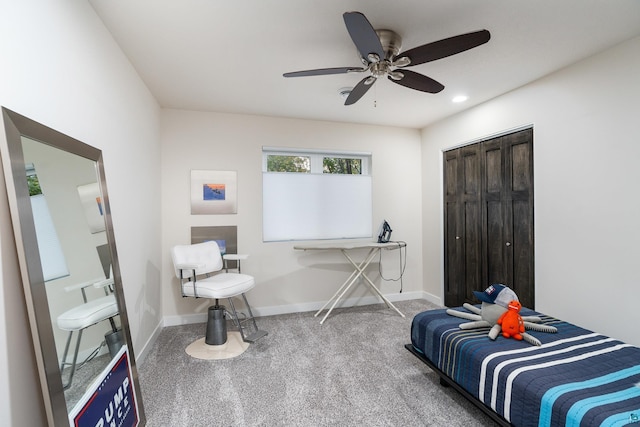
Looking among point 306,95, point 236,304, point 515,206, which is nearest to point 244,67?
point 306,95

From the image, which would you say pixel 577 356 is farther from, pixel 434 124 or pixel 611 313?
→ pixel 434 124

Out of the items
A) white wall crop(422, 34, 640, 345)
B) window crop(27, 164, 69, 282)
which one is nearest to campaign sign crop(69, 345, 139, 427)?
window crop(27, 164, 69, 282)

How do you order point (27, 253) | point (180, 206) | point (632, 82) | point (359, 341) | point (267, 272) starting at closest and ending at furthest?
point (27, 253) < point (632, 82) < point (359, 341) < point (180, 206) < point (267, 272)

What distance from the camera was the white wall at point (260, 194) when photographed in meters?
3.45

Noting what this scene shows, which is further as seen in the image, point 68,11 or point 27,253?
point 68,11

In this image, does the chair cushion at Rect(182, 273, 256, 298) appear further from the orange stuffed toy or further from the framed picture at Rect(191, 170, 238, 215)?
the orange stuffed toy

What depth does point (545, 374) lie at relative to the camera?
4.85 ft

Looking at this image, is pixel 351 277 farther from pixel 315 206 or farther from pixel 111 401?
pixel 111 401

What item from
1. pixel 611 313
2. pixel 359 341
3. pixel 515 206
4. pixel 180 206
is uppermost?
pixel 180 206

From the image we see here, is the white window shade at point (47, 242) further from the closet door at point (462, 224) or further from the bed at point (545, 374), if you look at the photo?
the closet door at point (462, 224)

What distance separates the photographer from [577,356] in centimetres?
164

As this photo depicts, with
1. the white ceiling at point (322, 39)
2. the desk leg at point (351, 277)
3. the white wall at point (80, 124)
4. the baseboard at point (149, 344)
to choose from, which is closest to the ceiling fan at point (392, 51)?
the white ceiling at point (322, 39)

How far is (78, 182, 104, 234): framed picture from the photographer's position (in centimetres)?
156

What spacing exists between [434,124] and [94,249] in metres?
3.93
